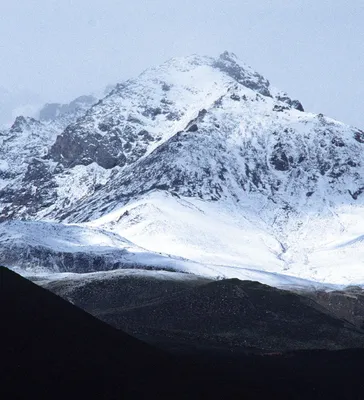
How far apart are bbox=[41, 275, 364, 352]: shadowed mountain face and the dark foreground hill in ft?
71.7

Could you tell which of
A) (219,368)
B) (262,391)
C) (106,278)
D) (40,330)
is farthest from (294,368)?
(106,278)

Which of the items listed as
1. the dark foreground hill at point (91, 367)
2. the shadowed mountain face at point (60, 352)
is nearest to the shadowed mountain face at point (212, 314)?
the dark foreground hill at point (91, 367)

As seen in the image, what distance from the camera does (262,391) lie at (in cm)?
8188

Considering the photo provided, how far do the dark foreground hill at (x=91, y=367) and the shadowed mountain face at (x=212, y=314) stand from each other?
2184 cm

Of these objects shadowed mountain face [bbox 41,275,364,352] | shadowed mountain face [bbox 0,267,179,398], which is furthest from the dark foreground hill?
shadowed mountain face [bbox 41,275,364,352]

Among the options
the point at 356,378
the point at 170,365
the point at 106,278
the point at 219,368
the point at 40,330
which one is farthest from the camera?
the point at 106,278

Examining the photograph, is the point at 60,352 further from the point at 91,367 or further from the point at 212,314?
the point at 212,314

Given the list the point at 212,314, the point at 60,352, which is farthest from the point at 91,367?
the point at 212,314

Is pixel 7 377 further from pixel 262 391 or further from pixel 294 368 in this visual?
pixel 294 368

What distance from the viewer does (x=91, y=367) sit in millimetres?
69000

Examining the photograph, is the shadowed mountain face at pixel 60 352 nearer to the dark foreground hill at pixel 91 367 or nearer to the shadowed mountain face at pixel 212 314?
the dark foreground hill at pixel 91 367

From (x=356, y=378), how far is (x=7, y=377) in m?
54.4

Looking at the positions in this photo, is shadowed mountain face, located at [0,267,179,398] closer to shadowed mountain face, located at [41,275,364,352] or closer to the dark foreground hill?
the dark foreground hill

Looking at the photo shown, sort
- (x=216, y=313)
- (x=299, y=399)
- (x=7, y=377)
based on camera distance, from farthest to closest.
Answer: (x=216, y=313)
(x=299, y=399)
(x=7, y=377)
